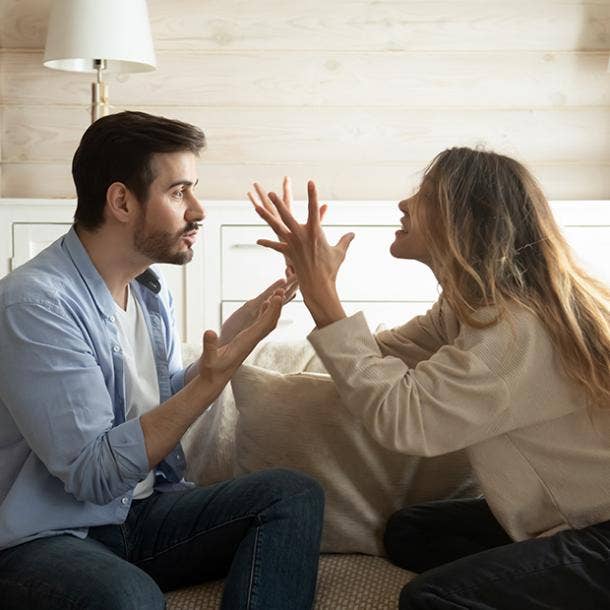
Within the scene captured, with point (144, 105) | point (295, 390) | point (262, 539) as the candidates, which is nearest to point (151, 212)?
point (295, 390)

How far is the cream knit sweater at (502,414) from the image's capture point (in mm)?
1562

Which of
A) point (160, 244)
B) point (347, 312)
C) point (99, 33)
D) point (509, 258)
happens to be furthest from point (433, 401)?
point (99, 33)

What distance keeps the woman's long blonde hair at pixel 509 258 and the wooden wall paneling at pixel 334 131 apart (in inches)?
86.8

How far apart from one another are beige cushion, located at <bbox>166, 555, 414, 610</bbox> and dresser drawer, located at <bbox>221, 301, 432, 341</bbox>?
176cm

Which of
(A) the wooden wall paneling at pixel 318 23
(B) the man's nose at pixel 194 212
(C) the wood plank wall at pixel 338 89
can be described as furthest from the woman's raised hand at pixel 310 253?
(A) the wooden wall paneling at pixel 318 23

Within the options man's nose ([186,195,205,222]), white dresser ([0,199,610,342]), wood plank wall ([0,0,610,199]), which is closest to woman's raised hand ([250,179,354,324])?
man's nose ([186,195,205,222])

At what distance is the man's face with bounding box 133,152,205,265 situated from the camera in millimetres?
1842

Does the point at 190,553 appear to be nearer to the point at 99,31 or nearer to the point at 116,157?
the point at 116,157

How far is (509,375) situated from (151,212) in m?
0.66

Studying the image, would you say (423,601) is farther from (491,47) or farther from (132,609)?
(491,47)

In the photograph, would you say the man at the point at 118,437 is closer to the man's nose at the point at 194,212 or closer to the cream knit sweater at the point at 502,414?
the man's nose at the point at 194,212

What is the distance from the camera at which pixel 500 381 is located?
5.12 feet

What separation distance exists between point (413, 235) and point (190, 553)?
1.93 feet

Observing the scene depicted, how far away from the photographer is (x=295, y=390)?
1.82 m
